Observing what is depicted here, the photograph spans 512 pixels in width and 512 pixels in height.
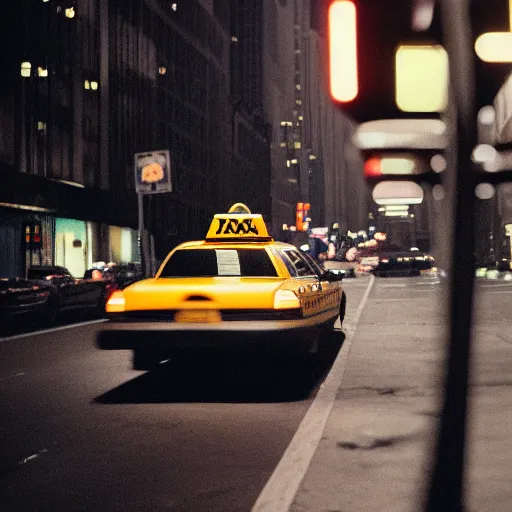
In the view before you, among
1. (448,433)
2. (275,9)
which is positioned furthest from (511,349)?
(275,9)

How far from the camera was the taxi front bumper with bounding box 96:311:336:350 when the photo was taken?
31.0ft

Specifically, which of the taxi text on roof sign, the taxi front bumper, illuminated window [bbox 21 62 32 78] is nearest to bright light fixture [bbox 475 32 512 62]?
the taxi front bumper

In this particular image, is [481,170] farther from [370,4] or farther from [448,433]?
[448,433]

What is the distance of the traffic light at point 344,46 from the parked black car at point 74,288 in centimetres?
1755

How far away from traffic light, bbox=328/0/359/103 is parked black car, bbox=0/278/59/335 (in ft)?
48.9

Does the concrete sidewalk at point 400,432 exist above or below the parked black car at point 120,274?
below

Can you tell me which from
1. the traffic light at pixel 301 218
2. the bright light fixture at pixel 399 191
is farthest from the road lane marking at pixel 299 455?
the traffic light at pixel 301 218

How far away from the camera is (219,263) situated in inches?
436

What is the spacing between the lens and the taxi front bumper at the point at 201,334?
9.45 metres

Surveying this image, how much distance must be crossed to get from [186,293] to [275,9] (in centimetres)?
13373

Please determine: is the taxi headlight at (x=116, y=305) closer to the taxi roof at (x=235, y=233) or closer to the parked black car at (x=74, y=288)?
the taxi roof at (x=235, y=233)

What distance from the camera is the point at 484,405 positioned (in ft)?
27.6

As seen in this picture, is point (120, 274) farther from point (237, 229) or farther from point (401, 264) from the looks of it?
point (401, 264)

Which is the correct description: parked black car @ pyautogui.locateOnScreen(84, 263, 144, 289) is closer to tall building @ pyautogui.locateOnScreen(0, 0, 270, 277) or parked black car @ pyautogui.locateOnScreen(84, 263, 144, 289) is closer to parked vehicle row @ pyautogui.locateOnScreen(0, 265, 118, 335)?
parked vehicle row @ pyautogui.locateOnScreen(0, 265, 118, 335)
